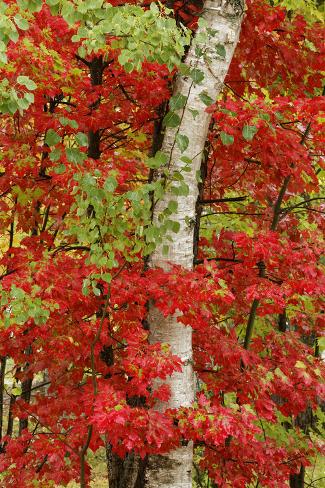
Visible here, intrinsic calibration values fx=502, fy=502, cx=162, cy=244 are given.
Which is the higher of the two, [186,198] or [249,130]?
[249,130]

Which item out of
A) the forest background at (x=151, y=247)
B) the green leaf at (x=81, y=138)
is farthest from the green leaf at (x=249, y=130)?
the green leaf at (x=81, y=138)

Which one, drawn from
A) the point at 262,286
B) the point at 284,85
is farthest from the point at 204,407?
the point at 284,85

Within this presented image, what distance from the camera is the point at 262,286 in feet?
11.4

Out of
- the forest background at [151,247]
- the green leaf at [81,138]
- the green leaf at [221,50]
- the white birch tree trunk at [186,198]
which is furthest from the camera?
the white birch tree trunk at [186,198]

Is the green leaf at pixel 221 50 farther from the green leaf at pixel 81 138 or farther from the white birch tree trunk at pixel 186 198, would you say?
the green leaf at pixel 81 138

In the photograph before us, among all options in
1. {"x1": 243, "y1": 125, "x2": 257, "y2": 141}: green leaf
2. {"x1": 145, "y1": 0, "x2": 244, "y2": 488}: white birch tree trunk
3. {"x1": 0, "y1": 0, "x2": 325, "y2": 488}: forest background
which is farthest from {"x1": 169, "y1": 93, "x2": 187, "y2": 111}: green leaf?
{"x1": 243, "y1": 125, "x2": 257, "y2": 141}: green leaf

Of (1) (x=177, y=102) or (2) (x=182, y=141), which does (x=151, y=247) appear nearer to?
(2) (x=182, y=141)

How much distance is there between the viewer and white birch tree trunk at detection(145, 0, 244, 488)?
3.21m

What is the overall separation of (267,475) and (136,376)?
78.5 inches

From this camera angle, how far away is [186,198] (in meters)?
3.32

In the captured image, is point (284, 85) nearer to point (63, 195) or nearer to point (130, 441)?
point (63, 195)

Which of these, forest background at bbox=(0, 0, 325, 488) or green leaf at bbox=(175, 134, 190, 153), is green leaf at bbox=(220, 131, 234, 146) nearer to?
forest background at bbox=(0, 0, 325, 488)

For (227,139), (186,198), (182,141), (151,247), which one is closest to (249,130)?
(227,139)

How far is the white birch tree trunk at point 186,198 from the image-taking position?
10.5ft
